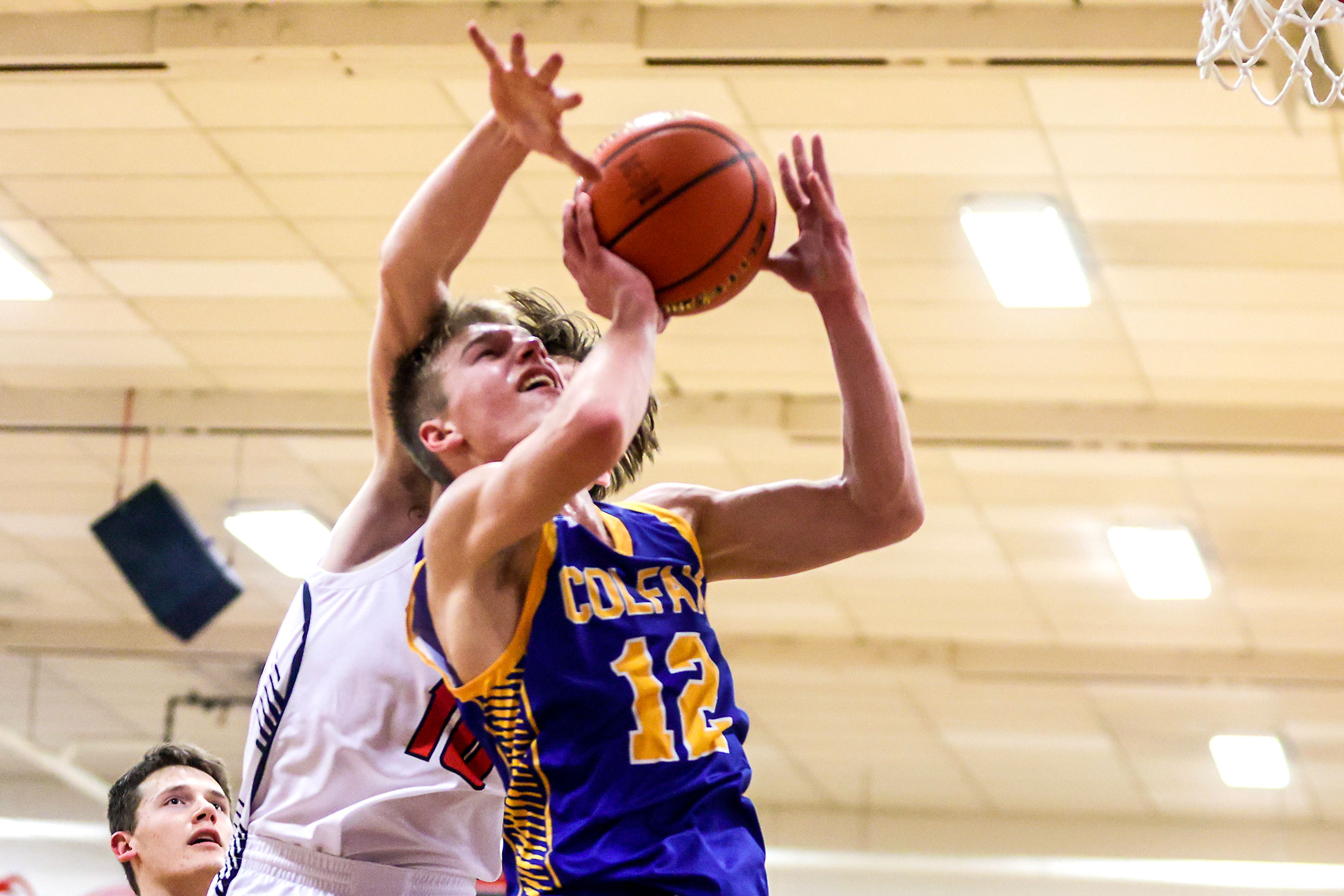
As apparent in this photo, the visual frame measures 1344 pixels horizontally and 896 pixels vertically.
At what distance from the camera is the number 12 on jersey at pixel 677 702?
7.85 feet

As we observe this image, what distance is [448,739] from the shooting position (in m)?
2.96

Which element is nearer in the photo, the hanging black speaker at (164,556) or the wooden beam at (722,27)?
the wooden beam at (722,27)

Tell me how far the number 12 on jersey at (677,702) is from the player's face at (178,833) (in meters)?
2.18

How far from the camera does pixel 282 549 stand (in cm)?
Answer: 1115

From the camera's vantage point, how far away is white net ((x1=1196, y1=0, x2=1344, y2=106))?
4.23m

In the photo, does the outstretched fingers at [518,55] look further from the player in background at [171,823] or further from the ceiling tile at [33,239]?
the ceiling tile at [33,239]

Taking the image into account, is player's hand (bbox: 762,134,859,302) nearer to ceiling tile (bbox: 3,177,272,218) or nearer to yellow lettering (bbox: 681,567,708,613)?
yellow lettering (bbox: 681,567,708,613)

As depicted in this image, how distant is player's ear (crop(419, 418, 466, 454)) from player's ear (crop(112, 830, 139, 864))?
2145mm

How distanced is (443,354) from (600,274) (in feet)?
1.10

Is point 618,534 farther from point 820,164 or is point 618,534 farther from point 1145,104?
point 1145,104

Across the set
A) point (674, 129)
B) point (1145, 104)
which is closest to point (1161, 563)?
point (1145, 104)

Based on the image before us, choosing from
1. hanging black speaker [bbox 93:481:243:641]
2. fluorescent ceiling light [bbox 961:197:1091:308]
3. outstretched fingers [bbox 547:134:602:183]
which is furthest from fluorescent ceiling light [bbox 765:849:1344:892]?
outstretched fingers [bbox 547:134:602:183]

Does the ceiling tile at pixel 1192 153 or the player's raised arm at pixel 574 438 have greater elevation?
the ceiling tile at pixel 1192 153

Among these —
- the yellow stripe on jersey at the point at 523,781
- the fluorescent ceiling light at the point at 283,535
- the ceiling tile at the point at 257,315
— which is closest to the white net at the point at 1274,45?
the yellow stripe on jersey at the point at 523,781
